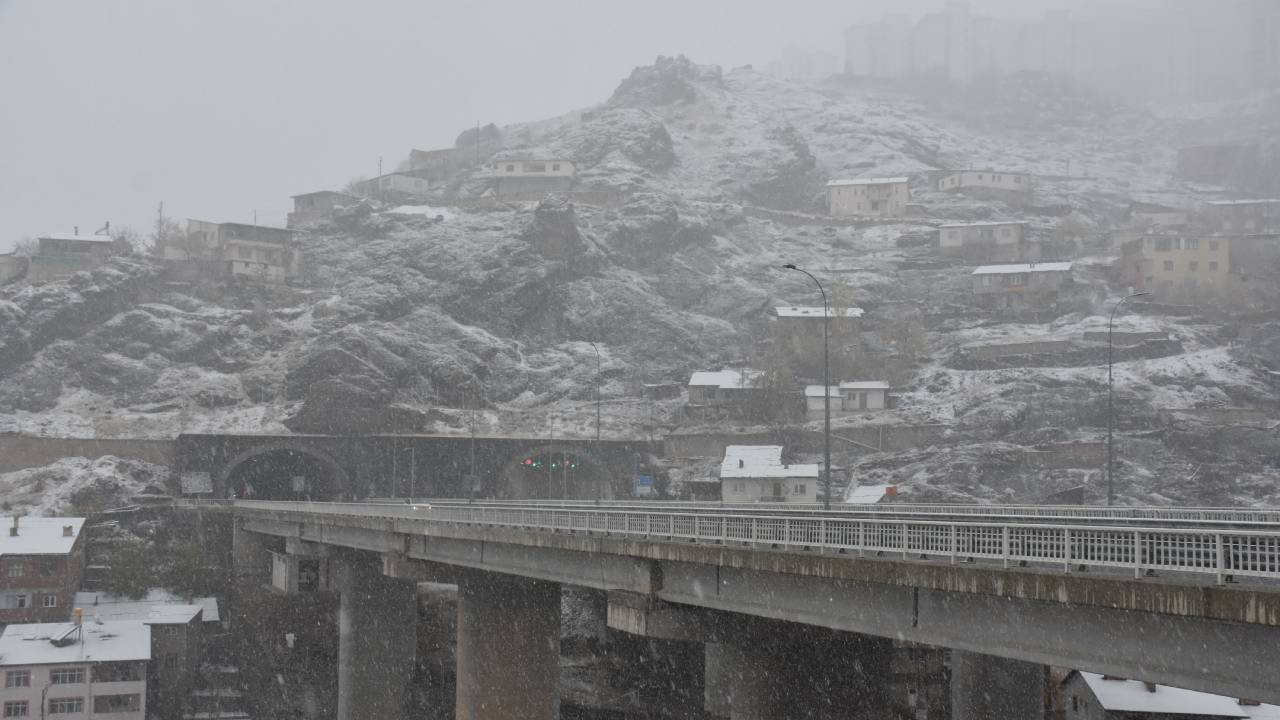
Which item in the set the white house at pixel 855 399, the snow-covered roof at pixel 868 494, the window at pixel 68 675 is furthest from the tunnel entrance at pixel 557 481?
the window at pixel 68 675

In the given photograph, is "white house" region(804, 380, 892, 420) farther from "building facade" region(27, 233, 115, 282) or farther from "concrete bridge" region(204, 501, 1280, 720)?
"building facade" region(27, 233, 115, 282)

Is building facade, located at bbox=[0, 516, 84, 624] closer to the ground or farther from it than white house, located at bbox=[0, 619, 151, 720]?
farther from it

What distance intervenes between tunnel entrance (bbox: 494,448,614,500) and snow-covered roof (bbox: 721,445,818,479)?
14.7m

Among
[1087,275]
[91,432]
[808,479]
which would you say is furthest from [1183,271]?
[91,432]

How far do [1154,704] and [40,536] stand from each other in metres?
72.4

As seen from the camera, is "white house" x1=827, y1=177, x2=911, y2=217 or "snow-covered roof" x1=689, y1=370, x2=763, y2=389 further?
"white house" x1=827, y1=177, x2=911, y2=217

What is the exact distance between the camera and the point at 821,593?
25.8 m

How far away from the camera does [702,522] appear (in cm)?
3167

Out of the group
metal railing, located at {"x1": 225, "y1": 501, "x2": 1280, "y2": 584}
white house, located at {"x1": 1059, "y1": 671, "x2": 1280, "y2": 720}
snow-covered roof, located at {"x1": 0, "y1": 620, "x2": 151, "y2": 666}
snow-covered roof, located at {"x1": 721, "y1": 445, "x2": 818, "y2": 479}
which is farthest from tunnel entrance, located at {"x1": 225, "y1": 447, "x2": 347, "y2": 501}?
white house, located at {"x1": 1059, "y1": 671, "x2": 1280, "y2": 720}

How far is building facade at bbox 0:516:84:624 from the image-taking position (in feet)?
254

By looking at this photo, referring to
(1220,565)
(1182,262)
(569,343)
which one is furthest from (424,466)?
(1220,565)

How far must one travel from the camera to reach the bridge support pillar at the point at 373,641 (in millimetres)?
60562

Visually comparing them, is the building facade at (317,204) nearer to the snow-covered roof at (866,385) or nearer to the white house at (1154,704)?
A: the snow-covered roof at (866,385)

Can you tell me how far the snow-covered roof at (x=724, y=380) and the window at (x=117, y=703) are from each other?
226 ft
